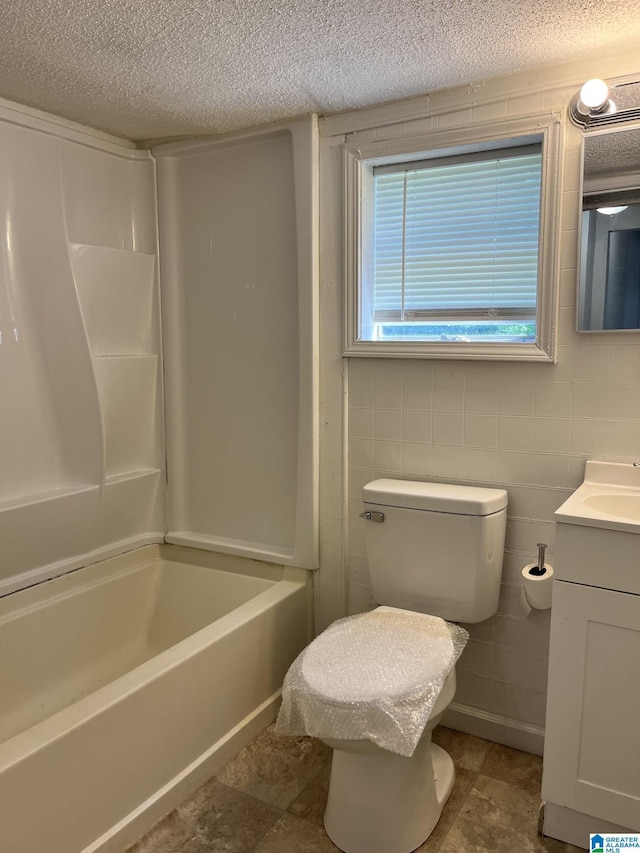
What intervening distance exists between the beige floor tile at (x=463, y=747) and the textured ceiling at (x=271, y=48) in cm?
205

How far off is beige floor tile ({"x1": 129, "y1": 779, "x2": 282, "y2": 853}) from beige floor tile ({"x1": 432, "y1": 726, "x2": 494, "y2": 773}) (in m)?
0.59

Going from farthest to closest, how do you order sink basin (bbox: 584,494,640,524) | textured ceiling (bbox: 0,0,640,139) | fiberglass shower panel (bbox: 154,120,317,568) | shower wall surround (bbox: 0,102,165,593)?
fiberglass shower panel (bbox: 154,120,317,568)
shower wall surround (bbox: 0,102,165,593)
sink basin (bbox: 584,494,640,524)
textured ceiling (bbox: 0,0,640,139)

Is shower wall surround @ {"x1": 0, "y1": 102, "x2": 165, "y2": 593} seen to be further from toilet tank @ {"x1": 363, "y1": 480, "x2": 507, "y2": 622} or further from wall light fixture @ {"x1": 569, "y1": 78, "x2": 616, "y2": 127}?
wall light fixture @ {"x1": 569, "y1": 78, "x2": 616, "y2": 127}

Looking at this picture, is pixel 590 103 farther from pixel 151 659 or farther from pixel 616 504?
pixel 151 659

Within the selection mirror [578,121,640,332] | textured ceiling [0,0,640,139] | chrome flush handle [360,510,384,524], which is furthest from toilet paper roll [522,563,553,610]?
textured ceiling [0,0,640,139]

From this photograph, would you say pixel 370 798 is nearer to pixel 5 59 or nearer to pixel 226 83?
pixel 226 83

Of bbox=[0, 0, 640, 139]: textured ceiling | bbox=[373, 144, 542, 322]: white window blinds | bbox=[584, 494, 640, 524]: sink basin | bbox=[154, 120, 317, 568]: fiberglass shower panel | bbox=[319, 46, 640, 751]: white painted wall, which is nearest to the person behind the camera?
bbox=[0, 0, 640, 139]: textured ceiling

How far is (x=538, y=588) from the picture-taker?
6.00 feet

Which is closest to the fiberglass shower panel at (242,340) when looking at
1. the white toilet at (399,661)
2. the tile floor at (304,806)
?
the white toilet at (399,661)

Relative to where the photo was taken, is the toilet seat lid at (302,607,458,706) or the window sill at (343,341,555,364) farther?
the window sill at (343,341,555,364)

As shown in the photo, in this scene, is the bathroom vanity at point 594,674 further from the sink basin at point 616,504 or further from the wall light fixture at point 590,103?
the wall light fixture at point 590,103

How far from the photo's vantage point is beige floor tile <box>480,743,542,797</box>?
6.32ft

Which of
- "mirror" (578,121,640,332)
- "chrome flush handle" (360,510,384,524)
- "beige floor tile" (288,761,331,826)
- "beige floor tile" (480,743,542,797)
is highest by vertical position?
"mirror" (578,121,640,332)

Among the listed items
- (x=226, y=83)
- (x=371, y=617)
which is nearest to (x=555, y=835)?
(x=371, y=617)
